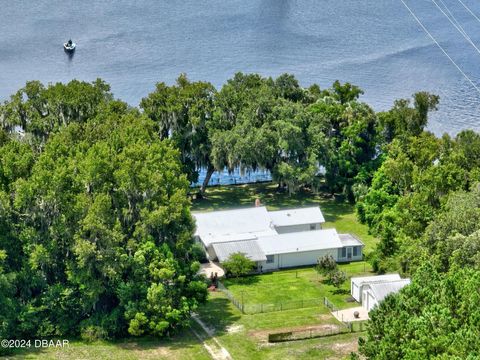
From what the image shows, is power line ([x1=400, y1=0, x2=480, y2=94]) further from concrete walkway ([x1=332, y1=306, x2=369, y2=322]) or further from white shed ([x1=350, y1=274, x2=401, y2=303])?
concrete walkway ([x1=332, y1=306, x2=369, y2=322])

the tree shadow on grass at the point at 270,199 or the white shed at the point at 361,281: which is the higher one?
the tree shadow on grass at the point at 270,199

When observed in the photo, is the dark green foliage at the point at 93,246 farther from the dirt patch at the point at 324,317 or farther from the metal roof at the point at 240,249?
the metal roof at the point at 240,249

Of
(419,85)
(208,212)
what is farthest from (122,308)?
(419,85)

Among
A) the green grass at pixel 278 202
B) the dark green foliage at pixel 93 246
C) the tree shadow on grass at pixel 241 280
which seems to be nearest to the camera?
the dark green foliage at pixel 93 246

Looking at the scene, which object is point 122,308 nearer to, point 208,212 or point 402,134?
point 208,212

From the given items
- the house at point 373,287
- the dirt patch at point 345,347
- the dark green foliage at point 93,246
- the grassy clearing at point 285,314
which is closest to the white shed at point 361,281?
the house at point 373,287

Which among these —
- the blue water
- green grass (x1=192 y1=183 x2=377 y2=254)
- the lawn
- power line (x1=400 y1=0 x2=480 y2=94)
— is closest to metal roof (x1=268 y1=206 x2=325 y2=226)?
green grass (x1=192 y1=183 x2=377 y2=254)
